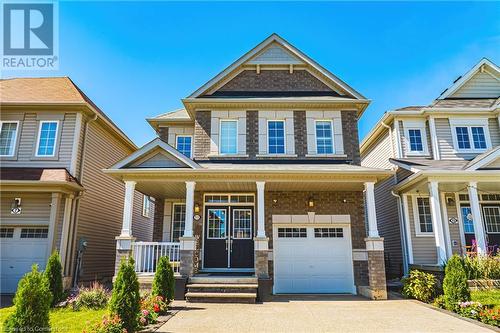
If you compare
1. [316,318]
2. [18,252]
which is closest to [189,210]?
[316,318]

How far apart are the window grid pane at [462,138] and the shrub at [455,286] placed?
647cm

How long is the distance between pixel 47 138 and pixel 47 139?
0.04m

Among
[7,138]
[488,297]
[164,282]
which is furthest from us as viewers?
[7,138]

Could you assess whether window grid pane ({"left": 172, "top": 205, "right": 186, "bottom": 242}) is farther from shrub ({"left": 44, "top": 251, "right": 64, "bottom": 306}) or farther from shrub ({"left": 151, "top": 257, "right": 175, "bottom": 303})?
shrub ({"left": 44, "top": 251, "right": 64, "bottom": 306})

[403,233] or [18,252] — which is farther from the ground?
[403,233]

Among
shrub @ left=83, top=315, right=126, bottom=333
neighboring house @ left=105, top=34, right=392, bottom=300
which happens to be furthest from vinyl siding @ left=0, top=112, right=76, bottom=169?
shrub @ left=83, top=315, right=126, bottom=333

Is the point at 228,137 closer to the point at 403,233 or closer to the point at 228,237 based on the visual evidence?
the point at 228,237

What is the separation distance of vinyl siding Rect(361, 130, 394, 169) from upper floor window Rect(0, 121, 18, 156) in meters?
14.3

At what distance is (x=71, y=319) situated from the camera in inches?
262

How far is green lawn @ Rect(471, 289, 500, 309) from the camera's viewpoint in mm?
7430

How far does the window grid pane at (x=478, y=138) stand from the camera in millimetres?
12758

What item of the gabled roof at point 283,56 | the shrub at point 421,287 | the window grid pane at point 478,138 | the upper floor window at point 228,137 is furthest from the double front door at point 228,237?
the window grid pane at point 478,138

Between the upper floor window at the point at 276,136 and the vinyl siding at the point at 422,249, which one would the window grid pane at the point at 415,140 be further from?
the upper floor window at the point at 276,136

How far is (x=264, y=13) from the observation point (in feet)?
32.6
